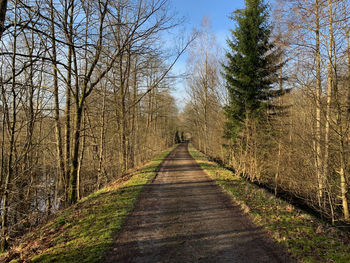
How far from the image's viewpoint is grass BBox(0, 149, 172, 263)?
3793mm

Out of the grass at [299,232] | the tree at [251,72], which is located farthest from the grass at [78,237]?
the tree at [251,72]

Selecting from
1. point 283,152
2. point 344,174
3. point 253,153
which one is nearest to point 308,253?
point 344,174

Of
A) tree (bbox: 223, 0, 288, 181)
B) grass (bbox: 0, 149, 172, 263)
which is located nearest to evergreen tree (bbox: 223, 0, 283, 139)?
tree (bbox: 223, 0, 288, 181)

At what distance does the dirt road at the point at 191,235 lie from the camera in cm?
371

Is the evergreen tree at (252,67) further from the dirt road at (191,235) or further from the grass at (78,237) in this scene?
the grass at (78,237)

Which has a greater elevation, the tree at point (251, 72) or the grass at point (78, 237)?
the tree at point (251, 72)

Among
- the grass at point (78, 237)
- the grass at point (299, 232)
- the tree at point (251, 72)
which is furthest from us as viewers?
the tree at point (251, 72)

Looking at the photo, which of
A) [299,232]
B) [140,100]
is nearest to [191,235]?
[299,232]

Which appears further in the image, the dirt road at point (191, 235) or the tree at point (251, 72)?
the tree at point (251, 72)

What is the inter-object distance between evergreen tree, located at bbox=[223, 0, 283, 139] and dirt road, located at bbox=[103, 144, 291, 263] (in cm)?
782

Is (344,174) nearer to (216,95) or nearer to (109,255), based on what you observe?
(109,255)

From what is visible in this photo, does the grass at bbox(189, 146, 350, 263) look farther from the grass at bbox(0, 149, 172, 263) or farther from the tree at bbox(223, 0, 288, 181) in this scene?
the tree at bbox(223, 0, 288, 181)

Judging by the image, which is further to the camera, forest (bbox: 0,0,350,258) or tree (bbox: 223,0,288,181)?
tree (bbox: 223,0,288,181)

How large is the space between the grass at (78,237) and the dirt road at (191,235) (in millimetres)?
279
